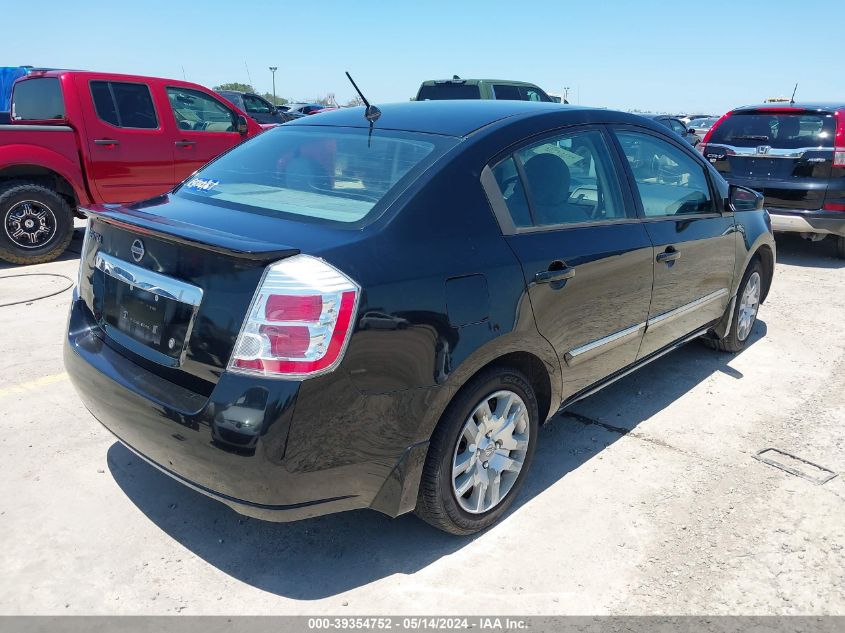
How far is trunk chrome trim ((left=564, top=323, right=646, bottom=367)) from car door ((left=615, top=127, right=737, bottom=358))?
0.19 metres

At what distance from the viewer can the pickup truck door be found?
7.54m

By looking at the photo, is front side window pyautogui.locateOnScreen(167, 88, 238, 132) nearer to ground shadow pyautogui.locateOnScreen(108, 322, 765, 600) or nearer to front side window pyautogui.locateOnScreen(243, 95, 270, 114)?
ground shadow pyautogui.locateOnScreen(108, 322, 765, 600)

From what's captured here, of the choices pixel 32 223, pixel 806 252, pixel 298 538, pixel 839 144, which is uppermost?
pixel 839 144

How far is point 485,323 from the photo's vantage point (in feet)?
8.57

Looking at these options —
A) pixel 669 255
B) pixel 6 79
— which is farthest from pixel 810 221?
pixel 6 79

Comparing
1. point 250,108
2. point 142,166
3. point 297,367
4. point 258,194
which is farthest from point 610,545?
point 250,108

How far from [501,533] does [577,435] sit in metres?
1.04

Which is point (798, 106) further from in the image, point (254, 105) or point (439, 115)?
point (254, 105)

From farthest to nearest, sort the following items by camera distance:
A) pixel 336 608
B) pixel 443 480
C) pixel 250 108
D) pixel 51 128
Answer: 1. pixel 250 108
2. pixel 51 128
3. pixel 443 480
4. pixel 336 608

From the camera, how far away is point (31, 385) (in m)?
4.16

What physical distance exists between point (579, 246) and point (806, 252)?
23.1 ft

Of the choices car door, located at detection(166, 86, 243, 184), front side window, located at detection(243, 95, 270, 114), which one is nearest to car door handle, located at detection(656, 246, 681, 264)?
car door, located at detection(166, 86, 243, 184)

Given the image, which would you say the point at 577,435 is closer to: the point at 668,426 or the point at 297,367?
the point at 668,426

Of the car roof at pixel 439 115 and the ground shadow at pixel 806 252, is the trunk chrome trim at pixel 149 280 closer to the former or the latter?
the car roof at pixel 439 115
